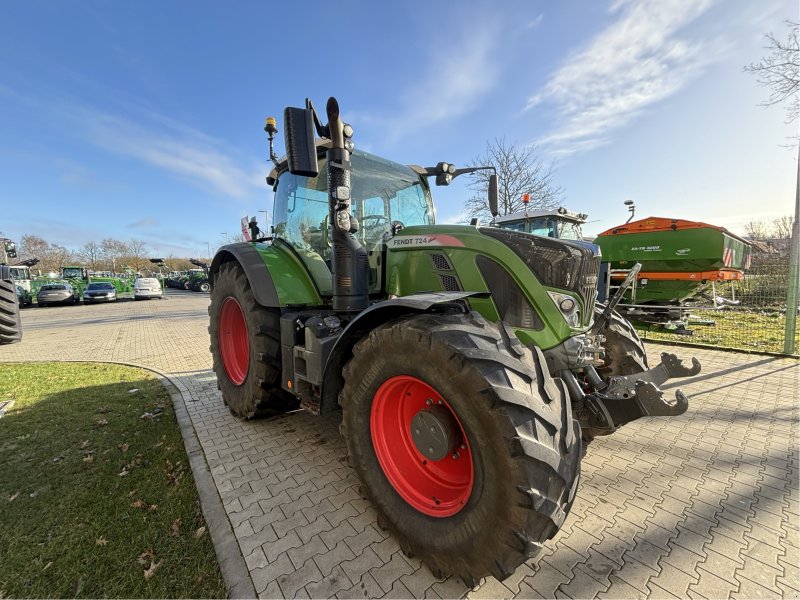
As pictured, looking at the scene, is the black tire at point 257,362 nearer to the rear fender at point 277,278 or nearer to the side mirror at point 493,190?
the rear fender at point 277,278

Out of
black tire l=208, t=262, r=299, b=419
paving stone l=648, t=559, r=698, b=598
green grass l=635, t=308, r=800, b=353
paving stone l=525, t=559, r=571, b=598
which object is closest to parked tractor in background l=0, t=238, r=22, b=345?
black tire l=208, t=262, r=299, b=419

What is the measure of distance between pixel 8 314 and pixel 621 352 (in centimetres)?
1240

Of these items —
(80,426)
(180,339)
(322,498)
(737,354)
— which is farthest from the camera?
(180,339)

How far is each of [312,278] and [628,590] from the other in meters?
2.97

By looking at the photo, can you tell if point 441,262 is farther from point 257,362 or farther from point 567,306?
point 257,362

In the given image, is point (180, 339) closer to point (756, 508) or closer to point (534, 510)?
point (534, 510)

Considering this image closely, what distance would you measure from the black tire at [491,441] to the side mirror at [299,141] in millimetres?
1077

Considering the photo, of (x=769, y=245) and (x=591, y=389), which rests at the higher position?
(x=769, y=245)

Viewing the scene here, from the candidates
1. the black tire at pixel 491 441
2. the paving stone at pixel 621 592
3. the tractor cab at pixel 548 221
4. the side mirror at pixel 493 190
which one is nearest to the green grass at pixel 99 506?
the black tire at pixel 491 441

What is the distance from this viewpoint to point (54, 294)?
63.3ft

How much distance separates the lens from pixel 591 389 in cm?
254

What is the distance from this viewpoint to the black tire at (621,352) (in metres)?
3.05

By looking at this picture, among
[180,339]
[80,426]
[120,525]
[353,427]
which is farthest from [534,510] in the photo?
[180,339]

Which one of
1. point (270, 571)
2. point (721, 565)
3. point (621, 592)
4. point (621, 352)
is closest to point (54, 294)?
point (270, 571)
